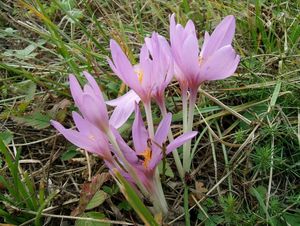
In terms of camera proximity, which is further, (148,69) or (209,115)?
(209,115)

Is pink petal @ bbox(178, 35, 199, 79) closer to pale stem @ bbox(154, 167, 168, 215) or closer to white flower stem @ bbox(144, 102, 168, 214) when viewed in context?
white flower stem @ bbox(144, 102, 168, 214)

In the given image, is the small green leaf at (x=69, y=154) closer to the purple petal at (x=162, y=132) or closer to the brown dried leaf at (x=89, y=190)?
the brown dried leaf at (x=89, y=190)

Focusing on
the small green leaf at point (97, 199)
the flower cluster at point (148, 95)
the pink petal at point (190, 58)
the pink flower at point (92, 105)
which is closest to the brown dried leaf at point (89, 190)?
the small green leaf at point (97, 199)

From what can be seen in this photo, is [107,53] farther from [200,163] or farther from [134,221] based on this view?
[134,221]

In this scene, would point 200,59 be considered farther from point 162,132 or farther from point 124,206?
point 124,206

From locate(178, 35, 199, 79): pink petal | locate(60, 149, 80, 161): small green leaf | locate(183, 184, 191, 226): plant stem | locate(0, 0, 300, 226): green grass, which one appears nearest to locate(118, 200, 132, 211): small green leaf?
→ locate(0, 0, 300, 226): green grass

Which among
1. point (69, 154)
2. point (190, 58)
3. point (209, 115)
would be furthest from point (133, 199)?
point (209, 115)

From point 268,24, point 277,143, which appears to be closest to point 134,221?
point 277,143

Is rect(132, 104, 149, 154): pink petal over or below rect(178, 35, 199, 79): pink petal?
below
